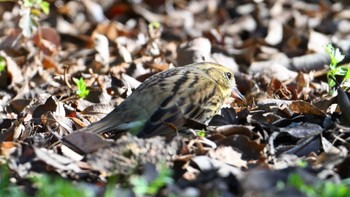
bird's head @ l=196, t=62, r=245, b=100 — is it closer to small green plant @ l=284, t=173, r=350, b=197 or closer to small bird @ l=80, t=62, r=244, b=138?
small bird @ l=80, t=62, r=244, b=138

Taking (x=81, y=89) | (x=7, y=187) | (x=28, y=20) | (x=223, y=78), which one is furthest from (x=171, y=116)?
(x=28, y=20)

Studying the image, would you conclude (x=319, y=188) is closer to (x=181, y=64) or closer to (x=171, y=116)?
(x=171, y=116)

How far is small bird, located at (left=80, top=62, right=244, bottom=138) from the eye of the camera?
4.86 m

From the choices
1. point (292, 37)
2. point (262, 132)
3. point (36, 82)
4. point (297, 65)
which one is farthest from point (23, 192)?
point (292, 37)

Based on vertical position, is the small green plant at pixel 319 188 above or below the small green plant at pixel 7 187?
above

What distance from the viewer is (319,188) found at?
3.43m

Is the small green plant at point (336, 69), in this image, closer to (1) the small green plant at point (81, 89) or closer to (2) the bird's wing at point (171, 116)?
(2) the bird's wing at point (171, 116)

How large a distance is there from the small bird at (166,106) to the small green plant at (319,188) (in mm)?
1450

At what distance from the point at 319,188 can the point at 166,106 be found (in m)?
1.79

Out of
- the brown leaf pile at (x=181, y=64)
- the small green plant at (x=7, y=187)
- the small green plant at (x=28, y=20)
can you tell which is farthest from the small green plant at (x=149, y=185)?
the small green plant at (x=28, y=20)

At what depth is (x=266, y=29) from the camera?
29.9 ft

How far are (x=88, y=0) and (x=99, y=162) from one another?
5850 millimetres

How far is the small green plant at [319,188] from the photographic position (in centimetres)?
322

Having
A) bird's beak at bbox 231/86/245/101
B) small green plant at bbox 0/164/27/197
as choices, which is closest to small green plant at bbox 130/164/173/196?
small green plant at bbox 0/164/27/197
